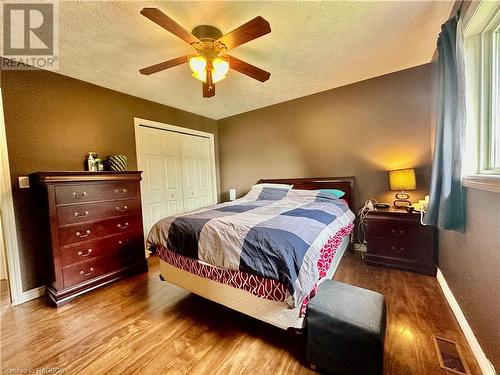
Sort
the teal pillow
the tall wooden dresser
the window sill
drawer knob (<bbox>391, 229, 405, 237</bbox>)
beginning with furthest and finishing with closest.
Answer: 1. the teal pillow
2. drawer knob (<bbox>391, 229, 405, 237</bbox>)
3. the tall wooden dresser
4. the window sill

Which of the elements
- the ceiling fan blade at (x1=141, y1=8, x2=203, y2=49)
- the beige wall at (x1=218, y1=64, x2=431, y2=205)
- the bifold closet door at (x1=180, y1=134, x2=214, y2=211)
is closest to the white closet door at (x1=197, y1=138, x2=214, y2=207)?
the bifold closet door at (x1=180, y1=134, x2=214, y2=211)

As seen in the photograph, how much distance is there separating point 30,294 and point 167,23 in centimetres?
278

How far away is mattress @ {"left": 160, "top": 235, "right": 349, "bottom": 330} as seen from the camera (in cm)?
132

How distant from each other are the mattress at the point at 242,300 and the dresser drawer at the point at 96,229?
83cm

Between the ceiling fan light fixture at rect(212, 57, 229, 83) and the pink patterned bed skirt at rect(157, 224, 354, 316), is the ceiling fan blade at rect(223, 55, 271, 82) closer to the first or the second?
the ceiling fan light fixture at rect(212, 57, 229, 83)

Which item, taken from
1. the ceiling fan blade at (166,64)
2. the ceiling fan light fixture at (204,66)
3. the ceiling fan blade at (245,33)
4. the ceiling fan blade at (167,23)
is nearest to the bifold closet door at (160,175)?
the ceiling fan blade at (166,64)

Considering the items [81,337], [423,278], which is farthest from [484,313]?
[81,337]

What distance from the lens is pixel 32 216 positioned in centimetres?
211

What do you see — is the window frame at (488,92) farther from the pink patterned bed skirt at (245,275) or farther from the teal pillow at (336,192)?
the teal pillow at (336,192)

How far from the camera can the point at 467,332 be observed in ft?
4.51

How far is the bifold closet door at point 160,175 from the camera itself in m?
3.11

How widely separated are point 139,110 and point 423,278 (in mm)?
4098

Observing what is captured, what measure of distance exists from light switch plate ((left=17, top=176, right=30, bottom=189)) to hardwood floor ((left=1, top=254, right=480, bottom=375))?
3.69 feet

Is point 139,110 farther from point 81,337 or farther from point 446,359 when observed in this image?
point 446,359
